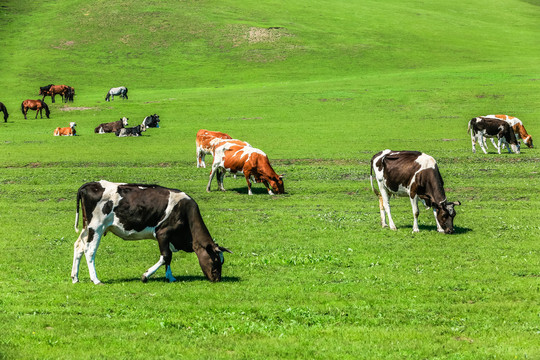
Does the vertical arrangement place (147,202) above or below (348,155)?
above

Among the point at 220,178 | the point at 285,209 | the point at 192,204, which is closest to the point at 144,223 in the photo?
the point at 192,204

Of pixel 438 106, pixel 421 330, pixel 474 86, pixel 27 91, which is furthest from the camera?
pixel 27 91

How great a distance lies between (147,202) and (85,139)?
126ft

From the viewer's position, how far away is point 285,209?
27.0 meters

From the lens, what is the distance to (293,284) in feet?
50.6

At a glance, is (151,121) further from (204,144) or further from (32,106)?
(204,144)

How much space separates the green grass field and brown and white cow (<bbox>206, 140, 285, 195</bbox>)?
35.3 inches

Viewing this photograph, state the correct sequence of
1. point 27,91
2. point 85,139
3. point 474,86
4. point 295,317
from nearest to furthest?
point 295,317 → point 85,139 → point 474,86 → point 27,91

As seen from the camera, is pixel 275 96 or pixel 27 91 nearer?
pixel 275 96

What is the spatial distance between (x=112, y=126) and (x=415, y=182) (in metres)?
39.3

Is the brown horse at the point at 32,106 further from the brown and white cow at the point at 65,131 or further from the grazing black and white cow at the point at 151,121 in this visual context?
the grazing black and white cow at the point at 151,121

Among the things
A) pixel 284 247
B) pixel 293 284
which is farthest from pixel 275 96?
pixel 293 284

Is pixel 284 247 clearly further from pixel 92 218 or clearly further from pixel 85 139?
pixel 85 139

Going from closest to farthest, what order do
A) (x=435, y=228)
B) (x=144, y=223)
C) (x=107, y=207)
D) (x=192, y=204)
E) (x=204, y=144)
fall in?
(x=107, y=207) → (x=144, y=223) → (x=192, y=204) → (x=435, y=228) → (x=204, y=144)
